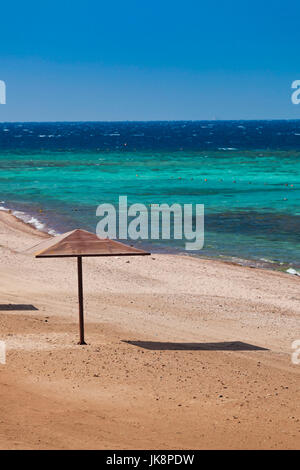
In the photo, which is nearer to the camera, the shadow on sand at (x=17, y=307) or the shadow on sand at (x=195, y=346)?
the shadow on sand at (x=195, y=346)

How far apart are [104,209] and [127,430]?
27108mm

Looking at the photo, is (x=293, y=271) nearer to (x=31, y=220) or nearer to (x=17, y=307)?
(x=17, y=307)

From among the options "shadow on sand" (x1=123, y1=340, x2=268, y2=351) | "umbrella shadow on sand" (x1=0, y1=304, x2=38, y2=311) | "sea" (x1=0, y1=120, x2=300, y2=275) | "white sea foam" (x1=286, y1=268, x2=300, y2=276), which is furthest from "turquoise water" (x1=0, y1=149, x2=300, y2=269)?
"umbrella shadow on sand" (x1=0, y1=304, x2=38, y2=311)

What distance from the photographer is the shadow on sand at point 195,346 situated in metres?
12.1

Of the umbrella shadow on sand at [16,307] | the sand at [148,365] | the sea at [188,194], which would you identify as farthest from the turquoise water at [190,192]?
the umbrella shadow on sand at [16,307]

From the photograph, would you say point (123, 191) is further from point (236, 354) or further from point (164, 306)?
point (236, 354)

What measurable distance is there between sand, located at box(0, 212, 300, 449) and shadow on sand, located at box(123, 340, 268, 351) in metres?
0.02

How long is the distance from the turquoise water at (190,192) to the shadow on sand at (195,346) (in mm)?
9909

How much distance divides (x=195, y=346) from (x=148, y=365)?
1.63 m

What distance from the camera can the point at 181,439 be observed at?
327 inches

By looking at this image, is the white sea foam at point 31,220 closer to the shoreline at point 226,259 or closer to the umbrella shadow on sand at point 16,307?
the shoreline at point 226,259

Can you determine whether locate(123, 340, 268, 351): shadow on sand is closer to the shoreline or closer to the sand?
the sand

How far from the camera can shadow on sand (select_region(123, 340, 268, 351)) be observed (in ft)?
39.6

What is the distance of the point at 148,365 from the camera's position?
1094 centimetres
